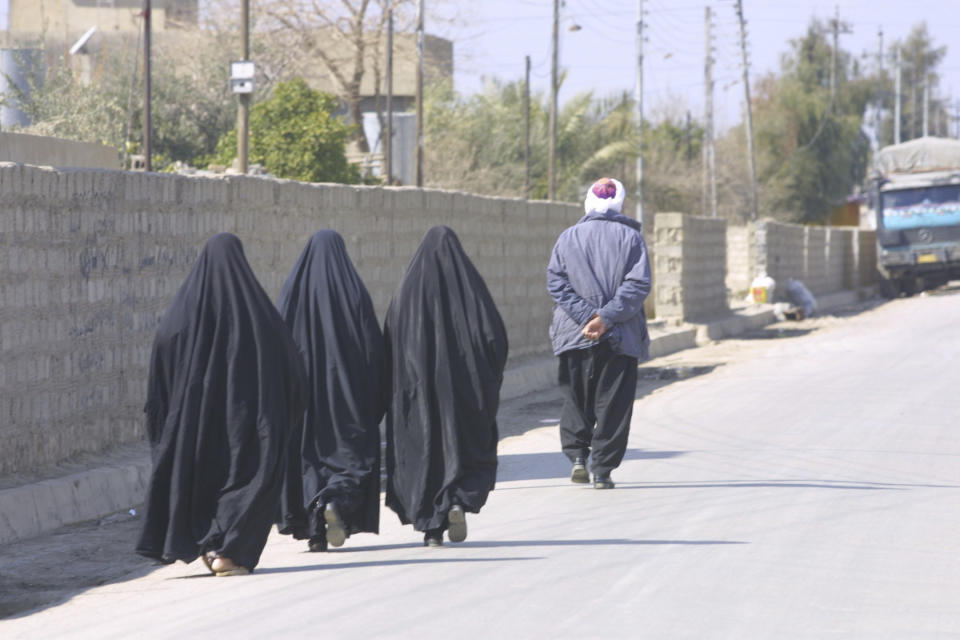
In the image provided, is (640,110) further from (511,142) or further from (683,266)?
(683,266)

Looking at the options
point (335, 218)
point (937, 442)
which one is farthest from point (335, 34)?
point (937, 442)

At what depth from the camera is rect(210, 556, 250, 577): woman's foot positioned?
212 inches

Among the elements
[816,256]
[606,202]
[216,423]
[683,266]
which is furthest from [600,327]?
[816,256]

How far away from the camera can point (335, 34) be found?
38.5 m

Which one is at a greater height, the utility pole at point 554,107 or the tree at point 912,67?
the tree at point 912,67

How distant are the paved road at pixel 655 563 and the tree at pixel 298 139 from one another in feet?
48.6

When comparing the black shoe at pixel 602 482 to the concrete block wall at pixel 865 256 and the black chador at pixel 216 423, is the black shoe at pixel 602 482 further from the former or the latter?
the concrete block wall at pixel 865 256

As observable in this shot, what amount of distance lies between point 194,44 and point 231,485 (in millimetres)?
34070

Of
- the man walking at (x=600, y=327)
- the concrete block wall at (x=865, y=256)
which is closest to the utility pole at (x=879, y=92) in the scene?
the concrete block wall at (x=865, y=256)

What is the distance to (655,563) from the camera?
5.52 meters

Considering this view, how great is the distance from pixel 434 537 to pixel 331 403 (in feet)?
2.52

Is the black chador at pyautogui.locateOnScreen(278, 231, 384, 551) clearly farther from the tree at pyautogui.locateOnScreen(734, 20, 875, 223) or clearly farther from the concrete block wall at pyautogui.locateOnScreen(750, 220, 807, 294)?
the tree at pyautogui.locateOnScreen(734, 20, 875, 223)

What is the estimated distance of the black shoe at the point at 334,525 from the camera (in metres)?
5.79

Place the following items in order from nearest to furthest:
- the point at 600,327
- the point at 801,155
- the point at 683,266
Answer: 1. the point at 600,327
2. the point at 683,266
3. the point at 801,155
